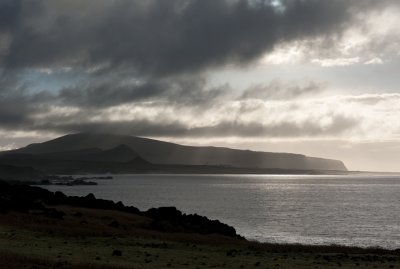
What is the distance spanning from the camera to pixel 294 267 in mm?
32062

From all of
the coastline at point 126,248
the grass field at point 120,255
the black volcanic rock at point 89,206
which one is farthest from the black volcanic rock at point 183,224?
the grass field at point 120,255

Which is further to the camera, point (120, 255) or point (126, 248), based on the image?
point (126, 248)

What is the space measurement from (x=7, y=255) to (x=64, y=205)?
165 ft

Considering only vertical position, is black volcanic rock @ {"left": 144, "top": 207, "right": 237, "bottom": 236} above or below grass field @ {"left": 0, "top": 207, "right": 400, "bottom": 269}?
below

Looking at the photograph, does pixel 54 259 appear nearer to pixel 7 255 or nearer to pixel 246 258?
pixel 7 255

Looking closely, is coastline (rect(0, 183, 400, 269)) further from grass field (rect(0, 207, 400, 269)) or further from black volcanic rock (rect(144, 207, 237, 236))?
black volcanic rock (rect(144, 207, 237, 236))

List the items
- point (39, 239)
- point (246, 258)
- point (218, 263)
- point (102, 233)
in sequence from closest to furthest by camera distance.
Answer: point (218, 263) < point (246, 258) < point (39, 239) < point (102, 233)

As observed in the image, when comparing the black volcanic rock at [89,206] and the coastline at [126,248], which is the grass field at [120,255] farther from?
the black volcanic rock at [89,206]

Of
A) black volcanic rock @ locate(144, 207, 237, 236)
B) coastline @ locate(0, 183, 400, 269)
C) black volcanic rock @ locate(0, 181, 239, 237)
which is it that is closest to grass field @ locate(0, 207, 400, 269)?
coastline @ locate(0, 183, 400, 269)

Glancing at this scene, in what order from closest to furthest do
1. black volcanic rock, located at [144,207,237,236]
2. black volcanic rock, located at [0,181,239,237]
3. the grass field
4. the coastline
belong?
1. the grass field
2. the coastline
3. black volcanic rock, located at [0,181,239,237]
4. black volcanic rock, located at [144,207,237,236]

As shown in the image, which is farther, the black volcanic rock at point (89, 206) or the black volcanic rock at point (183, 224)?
the black volcanic rock at point (183, 224)

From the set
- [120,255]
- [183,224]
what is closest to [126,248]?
[120,255]

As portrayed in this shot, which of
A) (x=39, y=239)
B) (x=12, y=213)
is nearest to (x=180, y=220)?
(x=12, y=213)

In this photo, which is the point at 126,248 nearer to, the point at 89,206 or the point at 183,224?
the point at 183,224
